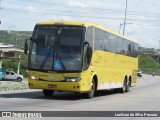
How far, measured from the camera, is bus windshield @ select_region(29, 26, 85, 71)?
20609 mm

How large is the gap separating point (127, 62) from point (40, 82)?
39.1ft

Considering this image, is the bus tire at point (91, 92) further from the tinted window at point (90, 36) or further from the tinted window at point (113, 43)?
the tinted window at point (113, 43)

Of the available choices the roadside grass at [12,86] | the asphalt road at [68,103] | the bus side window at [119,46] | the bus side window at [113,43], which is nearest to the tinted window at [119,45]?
the bus side window at [119,46]

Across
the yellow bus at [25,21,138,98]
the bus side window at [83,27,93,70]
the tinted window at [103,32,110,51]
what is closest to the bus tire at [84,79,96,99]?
the yellow bus at [25,21,138,98]

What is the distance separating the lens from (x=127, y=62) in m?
31.6

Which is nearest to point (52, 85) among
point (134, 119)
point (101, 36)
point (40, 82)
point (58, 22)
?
point (40, 82)

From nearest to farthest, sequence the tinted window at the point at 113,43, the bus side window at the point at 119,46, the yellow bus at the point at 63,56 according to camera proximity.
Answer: the yellow bus at the point at 63,56 → the tinted window at the point at 113,43 → the bus side window at the point at 119,46

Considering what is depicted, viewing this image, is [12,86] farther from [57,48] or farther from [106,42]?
[57,48]

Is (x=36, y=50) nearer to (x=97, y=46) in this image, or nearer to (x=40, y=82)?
(x=40, y=82)

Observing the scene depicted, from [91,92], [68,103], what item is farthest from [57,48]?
[91,92]

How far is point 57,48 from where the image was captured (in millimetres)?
20828

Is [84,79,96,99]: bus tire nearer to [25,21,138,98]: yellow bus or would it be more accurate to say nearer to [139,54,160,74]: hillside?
[25,21,138,98]: yellow bus

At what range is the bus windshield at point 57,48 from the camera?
20.6m

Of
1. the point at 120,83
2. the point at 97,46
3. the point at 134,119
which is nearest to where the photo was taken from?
the point at 134,119
